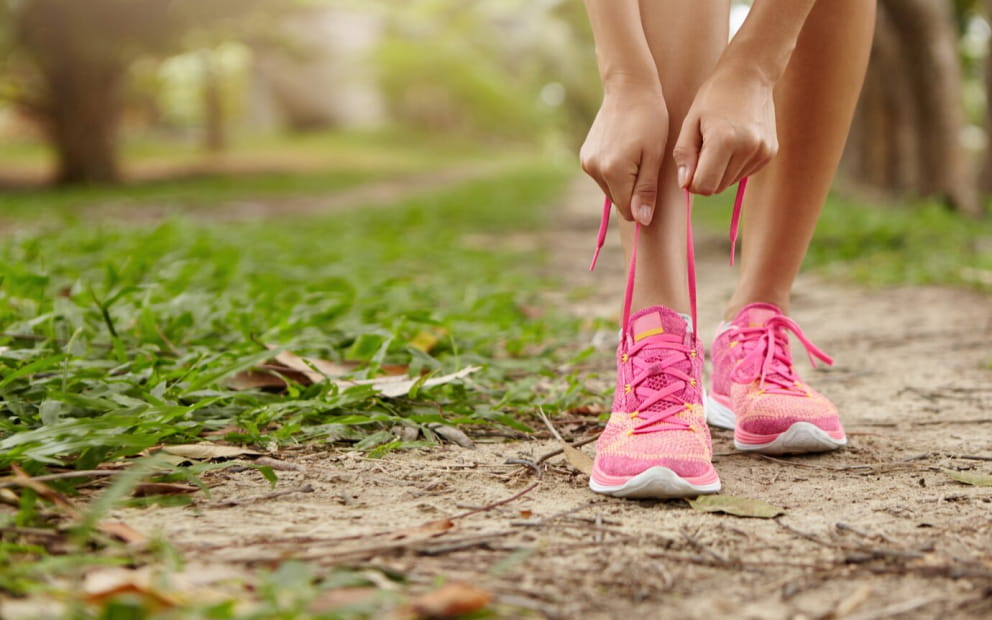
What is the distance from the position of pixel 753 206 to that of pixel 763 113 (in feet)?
1.58

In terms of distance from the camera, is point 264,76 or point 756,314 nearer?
point 756,314

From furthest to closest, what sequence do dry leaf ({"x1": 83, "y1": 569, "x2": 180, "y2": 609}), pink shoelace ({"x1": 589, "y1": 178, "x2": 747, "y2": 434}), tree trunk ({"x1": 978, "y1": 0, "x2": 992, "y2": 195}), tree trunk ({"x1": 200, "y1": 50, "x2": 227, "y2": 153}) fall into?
tree trunk ({"x1": 200, "y1": 50, "x2": 227, "y2": 153}), tree trunk ({"x1": 978, "y1": 0, "x2": 992, "y2": 195}), pink shoelace ({"x1": 589, "y1": 178, "x2": 747, "y2": 434}), dry leaf ({"x1": 83, "y1": 569, "x2": 180, "y2": 609})

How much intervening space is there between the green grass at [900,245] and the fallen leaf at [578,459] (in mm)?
2267

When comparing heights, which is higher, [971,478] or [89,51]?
[89,51]

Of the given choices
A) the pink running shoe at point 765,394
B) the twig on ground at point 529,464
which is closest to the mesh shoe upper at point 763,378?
the pink running shoe at point 765,394

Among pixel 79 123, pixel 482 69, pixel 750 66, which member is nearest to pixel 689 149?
pixel 750 66

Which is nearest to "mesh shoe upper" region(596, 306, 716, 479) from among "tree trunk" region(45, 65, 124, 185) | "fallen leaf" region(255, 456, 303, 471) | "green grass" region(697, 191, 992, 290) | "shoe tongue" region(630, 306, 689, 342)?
"shoe tongue" region(630, 306, 689, 342)

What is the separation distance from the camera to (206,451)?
4.51 ft

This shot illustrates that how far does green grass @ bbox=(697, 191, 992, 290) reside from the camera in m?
3.52

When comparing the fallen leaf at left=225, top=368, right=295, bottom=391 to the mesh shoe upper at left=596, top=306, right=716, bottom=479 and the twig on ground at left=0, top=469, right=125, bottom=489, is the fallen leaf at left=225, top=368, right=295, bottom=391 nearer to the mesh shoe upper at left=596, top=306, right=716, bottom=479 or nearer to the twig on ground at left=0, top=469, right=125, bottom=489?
the twig on ground at left=0, top=469, right=125, bottom=489

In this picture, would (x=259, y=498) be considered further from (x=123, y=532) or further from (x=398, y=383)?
(x=398, y=383)

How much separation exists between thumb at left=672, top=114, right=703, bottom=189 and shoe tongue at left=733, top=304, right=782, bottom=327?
48 centimetres

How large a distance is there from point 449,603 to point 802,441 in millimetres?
883

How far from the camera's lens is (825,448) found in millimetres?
1550
